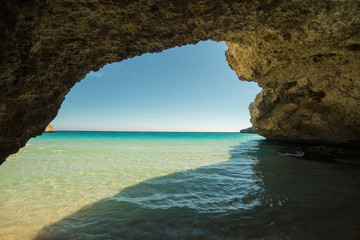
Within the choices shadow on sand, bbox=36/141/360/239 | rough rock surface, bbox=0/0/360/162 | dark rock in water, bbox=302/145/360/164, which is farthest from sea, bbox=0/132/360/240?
dark rock in water, bbox=302/145/360/164

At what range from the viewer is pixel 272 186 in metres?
5.12

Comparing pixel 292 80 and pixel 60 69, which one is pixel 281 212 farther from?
pixel 292 80

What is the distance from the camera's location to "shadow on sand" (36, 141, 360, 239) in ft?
9.46

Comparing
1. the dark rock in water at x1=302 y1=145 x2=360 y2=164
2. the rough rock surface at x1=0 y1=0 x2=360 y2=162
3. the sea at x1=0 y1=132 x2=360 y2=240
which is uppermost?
the rough rock surface at x1=0 y1=0 x2=360 y2=162

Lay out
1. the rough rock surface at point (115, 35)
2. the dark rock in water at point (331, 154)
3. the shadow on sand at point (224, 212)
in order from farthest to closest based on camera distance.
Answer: the dark rock in water at point (331, 154)
the shadow on sand at point (224, 212)
the rough rock surface at point (115, 35)

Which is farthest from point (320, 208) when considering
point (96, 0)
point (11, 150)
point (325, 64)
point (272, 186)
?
point (11, 150)

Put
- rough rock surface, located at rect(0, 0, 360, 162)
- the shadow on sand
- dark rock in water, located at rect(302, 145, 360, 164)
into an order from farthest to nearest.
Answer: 1. dark rock in water, located at rect(302, 145, 360, 164)
2. the shadow on sand
3. rough rock surface, located at rect(0, 0, 360, 162)

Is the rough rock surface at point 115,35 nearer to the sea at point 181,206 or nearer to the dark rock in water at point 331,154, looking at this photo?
the sea at point 181,206

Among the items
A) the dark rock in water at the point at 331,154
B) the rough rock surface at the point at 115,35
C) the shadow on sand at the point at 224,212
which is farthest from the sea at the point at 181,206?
the dark rock in water at the point at 331,154

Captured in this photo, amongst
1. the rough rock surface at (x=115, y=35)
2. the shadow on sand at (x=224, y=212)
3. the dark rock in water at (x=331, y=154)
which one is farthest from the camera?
the dark rock in water at (x=331, y=154)

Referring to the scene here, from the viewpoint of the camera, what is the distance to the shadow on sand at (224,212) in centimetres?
288

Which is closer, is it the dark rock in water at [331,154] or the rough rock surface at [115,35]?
the rough rock surface at [115,35]

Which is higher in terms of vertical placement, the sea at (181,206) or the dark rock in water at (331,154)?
the dark rock in water at (331,154)

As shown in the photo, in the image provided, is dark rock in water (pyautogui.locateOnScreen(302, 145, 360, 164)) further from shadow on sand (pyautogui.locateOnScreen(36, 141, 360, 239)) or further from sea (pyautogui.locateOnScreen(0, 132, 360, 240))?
shadow on sand (pyautogui.locateOnScreen(36, 141, 360, 239))
